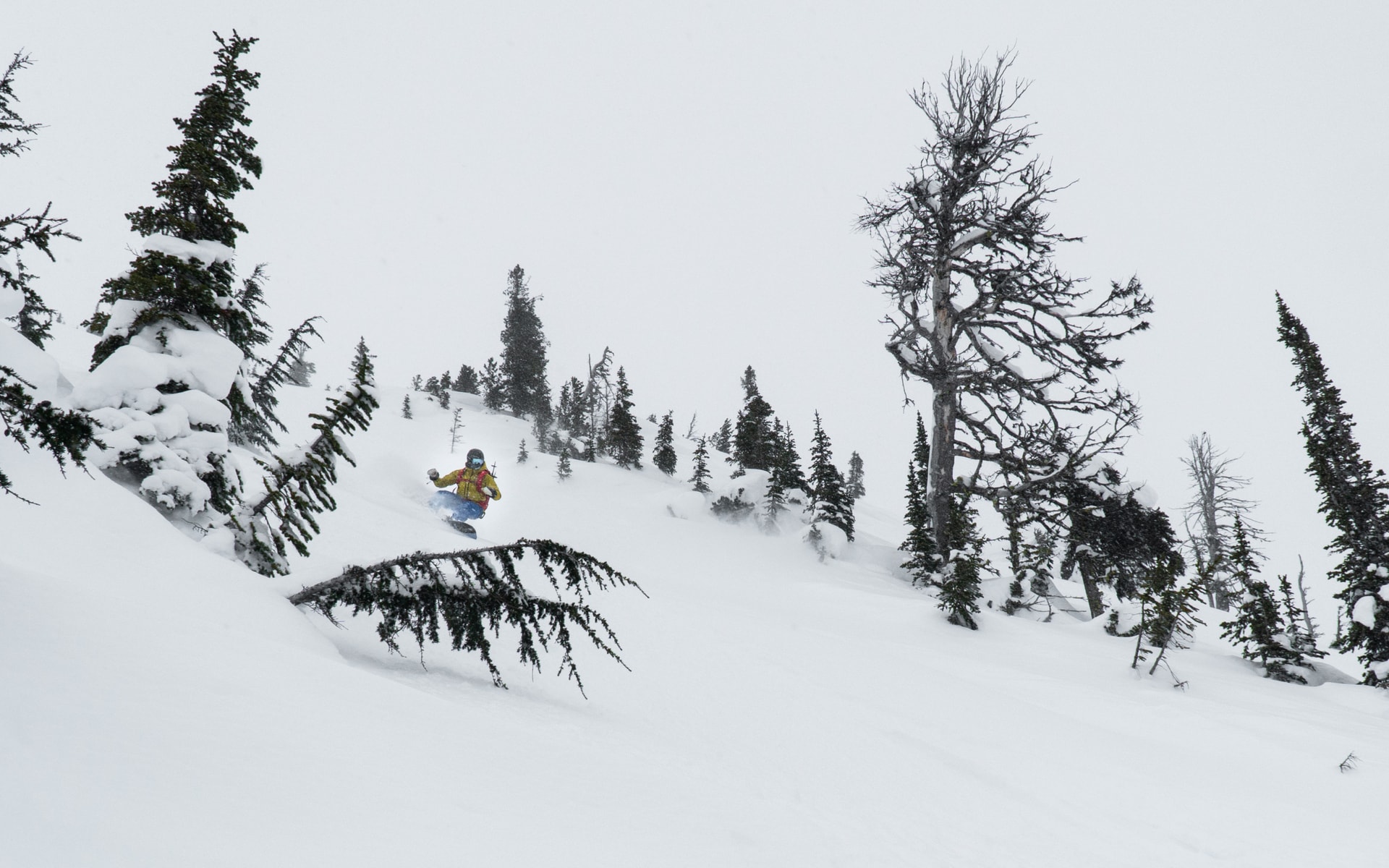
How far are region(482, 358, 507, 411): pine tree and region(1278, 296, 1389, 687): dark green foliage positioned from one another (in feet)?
135

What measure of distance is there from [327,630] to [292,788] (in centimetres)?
273

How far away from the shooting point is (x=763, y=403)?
1232 inches

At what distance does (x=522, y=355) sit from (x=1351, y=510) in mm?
40733

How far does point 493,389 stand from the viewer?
147 feet

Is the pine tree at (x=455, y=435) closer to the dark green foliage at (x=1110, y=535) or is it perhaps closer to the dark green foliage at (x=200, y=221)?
the dark green foliage at (x=200, y=221)

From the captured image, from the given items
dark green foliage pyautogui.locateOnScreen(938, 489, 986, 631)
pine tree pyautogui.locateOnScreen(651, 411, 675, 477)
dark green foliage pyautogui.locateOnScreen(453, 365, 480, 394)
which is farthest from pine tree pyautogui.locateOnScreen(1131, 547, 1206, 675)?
dark green foliage pyautogui.locateOnScreen(453, 365, 480, 394)

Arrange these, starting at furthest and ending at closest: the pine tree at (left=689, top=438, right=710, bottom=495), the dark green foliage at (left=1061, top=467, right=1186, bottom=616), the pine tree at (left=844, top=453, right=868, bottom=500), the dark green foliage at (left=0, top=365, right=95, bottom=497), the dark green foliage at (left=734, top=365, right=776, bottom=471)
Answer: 1. the pine tree at (left=844, top=453, right=868, bottom=500)
2. the dark green foliage at (left=734, top=365, right=776, bottom=471)
3. the pine tree at (left=689, top=438, right=710, bottom=495)
4. the dark green foliage at (left=1061, top=467, right=1186, bottom=616)
5. the dark green foliage at (left=0, top=365, right=95, bottom=497)

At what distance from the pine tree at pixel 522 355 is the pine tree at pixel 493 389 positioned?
0.95ft

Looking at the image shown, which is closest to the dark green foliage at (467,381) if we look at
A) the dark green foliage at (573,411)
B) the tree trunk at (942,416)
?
the dark green foliage at (573,411)

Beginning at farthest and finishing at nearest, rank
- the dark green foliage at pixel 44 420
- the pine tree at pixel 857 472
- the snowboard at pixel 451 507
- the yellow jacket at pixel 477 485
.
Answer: the pine tree at pixel 857 472, the snowboard at pixel 451 507, the yellow jacket at pixel 477 485, the dark green foliage at pixel 44 420

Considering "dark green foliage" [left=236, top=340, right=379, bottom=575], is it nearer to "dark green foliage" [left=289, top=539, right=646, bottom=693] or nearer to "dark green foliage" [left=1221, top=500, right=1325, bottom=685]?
"dark green foliage" [left=289, top=539, right=646, bottom=693]

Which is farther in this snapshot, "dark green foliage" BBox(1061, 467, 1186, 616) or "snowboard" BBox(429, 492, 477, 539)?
"dark green foliage" BBox(1061, 467, 1186, 616)

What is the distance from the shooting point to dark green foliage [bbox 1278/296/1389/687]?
11.0m

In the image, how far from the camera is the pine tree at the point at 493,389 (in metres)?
44.6
